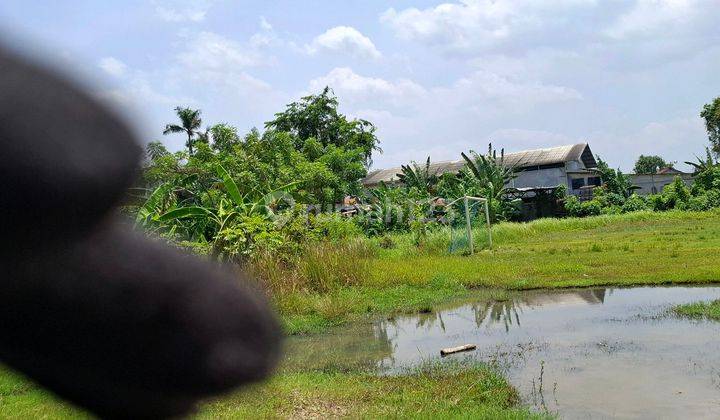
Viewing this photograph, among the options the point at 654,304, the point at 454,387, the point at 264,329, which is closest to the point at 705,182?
the point at 654,304

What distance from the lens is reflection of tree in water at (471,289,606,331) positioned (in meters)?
9.09

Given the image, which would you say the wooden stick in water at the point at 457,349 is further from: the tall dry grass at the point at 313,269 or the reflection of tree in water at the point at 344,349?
the tall dry grass at the point at 313,269

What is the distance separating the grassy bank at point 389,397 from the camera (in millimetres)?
4543

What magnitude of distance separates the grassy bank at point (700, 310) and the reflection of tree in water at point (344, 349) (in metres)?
3.39

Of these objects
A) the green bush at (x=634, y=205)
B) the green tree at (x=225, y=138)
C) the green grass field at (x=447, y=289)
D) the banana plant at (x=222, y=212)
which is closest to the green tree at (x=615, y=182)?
the green bush at (x=634, y=205)

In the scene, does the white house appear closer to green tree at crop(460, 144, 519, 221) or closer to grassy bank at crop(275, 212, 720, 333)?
green tree at crop(460, 144, 519, 221)

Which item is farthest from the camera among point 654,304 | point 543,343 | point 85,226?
point 654,304

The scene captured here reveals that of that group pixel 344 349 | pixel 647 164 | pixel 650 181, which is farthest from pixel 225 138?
pixel 647 164

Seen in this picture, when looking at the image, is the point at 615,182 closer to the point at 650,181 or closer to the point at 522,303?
the point at 650,181

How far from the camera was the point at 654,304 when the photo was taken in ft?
30.4

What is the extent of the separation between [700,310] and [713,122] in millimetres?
36978

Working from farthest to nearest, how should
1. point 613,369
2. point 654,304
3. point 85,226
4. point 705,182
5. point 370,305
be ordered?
point 705,182 < point 370,305 < point 654,304 < point 613,369 < point 85,226

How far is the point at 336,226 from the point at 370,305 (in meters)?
4.85

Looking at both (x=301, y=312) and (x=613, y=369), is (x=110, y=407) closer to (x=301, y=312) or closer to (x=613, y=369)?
(x=613, y=369)
